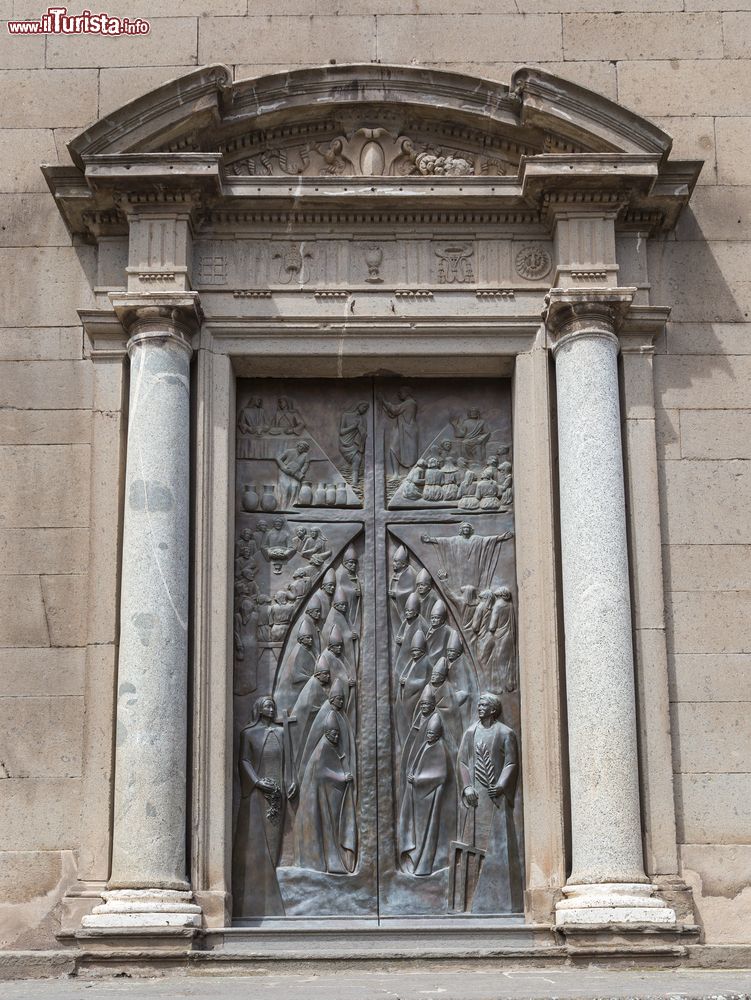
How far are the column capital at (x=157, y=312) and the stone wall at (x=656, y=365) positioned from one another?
550 millimetres

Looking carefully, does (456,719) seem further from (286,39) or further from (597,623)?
(286,39)

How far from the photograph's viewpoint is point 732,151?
1129 centimetres

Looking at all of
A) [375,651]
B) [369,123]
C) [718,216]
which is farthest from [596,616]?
[369,123]

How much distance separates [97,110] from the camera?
11.3 meters

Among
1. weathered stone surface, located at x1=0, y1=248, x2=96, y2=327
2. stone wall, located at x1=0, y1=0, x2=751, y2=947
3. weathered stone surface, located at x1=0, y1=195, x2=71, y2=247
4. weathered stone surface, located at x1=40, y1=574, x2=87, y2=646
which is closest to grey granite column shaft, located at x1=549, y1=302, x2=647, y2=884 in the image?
stone wall, located at x1=0, y1=0, x2=751, y2=947

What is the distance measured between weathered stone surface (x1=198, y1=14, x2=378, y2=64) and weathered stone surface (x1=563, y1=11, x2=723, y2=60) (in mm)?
1492

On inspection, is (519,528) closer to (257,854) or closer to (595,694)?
(595,694)

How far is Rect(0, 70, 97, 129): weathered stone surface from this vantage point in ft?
37.0

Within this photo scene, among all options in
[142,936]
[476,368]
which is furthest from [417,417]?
[142,936]

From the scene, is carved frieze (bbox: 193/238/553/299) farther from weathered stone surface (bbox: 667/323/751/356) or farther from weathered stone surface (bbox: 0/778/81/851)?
weathered stone surface (bbox: 0/778/81/851)

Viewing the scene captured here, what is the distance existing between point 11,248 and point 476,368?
3.38 metres

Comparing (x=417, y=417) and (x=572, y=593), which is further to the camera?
(x=417, y=417)

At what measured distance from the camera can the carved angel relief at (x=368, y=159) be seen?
11.1 meters

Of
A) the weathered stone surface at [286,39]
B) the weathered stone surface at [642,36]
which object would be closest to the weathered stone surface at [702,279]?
the weathered stone surface at [642,36]
